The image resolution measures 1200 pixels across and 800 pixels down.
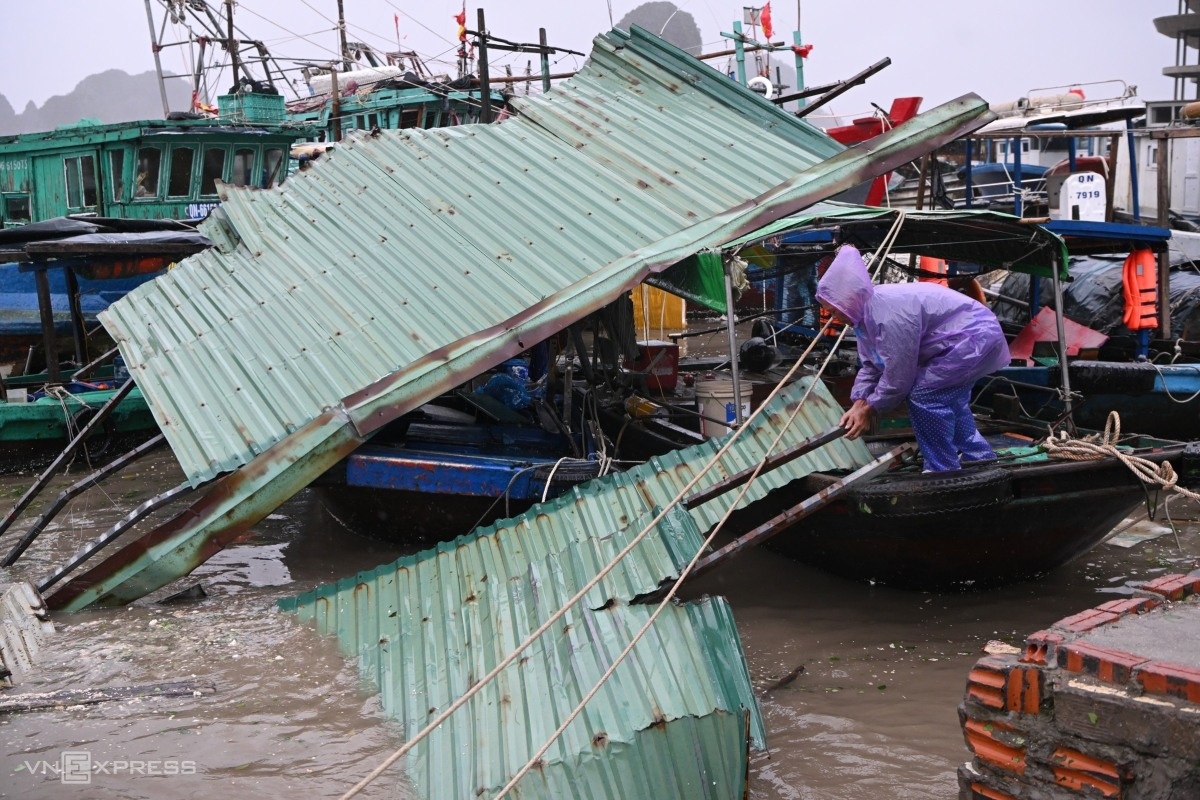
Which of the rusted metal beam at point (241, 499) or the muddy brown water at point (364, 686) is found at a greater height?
the rusted metal beam at point (241, 499)

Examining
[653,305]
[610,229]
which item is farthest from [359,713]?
[653,305]

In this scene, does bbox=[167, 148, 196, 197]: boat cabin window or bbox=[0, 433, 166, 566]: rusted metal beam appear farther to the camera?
bbox=[167, 148, 196, 197]: boat cabin window

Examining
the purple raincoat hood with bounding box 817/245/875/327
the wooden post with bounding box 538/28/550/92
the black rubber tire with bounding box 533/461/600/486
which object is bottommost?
the black rubber tire with bounding box 533/461/600/486

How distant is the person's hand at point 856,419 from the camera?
6.03 m

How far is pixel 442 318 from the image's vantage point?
680 centimetres

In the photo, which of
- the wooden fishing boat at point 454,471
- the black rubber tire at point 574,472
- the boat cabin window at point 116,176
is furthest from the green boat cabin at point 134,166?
the black rubber tire at point 574,472

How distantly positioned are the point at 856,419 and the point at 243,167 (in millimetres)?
15268

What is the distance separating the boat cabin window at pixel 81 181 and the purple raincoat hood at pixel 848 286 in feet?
50.7

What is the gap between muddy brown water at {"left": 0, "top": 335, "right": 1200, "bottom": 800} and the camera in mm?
4922

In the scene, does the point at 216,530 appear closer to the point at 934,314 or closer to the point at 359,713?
the point at 359,713

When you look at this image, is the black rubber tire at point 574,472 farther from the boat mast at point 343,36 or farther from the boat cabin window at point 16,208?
the boat mast at point 343,36

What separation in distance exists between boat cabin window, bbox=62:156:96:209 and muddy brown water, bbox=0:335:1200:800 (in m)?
11.3

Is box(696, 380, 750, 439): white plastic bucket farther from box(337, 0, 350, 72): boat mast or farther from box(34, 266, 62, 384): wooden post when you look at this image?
box(337, 0, 350, 72): boat mast

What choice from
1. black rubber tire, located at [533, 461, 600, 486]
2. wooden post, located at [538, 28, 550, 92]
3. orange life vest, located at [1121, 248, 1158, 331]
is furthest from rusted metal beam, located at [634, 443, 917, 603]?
wooden post, located at [538, 28, 550, 92]
